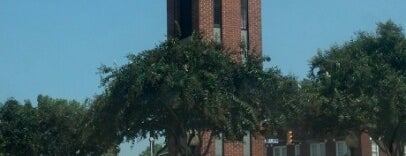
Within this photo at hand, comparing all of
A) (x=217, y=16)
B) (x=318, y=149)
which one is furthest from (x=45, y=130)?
(x=318, y=149)

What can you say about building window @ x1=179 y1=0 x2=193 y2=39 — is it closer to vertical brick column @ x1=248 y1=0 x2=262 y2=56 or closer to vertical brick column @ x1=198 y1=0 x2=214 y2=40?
vertical brick column @ x1=198 y1=0 x2=214 y2=40

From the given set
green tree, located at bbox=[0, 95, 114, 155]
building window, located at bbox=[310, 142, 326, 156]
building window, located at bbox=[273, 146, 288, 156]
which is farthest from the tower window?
building window, located at bbox=[273, 146, 288, 156]

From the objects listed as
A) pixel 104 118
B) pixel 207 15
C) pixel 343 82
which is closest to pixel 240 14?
pixel 207 15

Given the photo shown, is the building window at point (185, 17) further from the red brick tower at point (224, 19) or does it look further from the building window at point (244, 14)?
the building window at point (244, 14)

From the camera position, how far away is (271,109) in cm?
3041

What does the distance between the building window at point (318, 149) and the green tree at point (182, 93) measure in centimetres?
3977

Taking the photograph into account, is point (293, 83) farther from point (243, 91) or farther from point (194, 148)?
point (194, 148)

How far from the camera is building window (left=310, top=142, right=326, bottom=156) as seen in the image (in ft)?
227

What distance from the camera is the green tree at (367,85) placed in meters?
34.1

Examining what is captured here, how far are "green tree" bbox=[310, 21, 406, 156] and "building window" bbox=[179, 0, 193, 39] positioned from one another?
603 centimetres

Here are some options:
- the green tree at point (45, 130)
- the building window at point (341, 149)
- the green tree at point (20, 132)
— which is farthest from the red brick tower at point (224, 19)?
the building window at point (341, 149)

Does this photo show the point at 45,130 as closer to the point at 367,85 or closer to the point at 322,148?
the point at 322,148

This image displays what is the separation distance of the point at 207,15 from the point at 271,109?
9248mm

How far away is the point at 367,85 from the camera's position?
34781 mm
